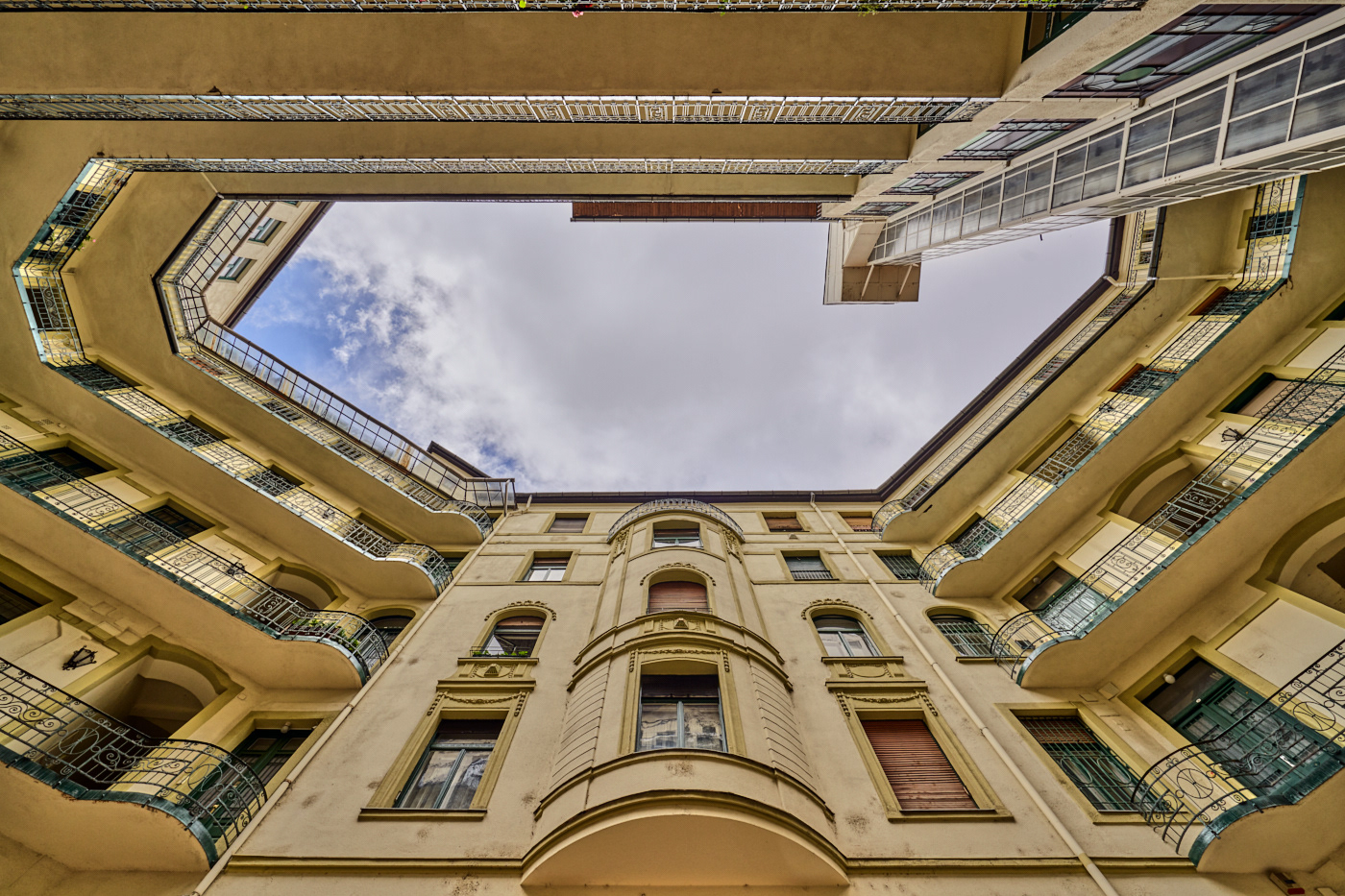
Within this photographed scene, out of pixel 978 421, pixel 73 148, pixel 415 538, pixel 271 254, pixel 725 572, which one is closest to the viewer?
pixel 73 148

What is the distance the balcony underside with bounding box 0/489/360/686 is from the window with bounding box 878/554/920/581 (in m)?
15.3

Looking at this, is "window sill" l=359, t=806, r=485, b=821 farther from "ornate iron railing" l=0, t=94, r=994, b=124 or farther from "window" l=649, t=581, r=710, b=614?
"ornate iron railing" l=0, t=94, r=994, b=124

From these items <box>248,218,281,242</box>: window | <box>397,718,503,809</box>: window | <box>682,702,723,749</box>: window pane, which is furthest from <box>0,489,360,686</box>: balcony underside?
<box>248,218,281,242</box>: window

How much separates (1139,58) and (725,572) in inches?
549

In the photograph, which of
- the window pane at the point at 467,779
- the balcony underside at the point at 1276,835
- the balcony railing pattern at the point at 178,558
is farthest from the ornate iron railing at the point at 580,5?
the window pane at the point at 467,779

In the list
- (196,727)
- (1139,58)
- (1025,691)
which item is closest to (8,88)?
(196,727)

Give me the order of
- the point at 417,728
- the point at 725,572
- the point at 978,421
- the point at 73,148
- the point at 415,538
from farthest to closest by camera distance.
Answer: the point at 978,421
the point at 415,538
the point at 725,572
the point at 73,148
the point at 417,728

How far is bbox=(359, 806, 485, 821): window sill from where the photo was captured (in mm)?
8594

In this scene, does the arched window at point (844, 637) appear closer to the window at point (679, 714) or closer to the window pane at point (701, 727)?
the window at point (679, 714)

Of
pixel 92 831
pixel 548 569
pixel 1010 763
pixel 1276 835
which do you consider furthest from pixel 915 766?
pixel 92 831

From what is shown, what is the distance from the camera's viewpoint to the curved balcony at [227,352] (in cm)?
1341

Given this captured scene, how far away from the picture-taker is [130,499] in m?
13.0

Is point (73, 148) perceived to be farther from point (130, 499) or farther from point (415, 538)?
point (415, 538)

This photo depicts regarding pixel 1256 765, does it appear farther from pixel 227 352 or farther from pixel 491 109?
pixel 227 352
